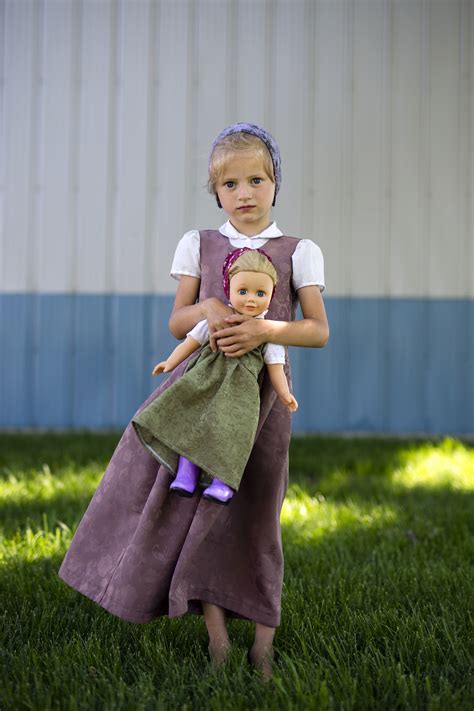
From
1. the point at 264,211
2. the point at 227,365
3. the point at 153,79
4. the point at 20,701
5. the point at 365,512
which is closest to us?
the point at 20,701

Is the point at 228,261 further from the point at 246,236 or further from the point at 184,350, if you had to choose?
the point at 184,350

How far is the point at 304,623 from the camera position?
2.24m

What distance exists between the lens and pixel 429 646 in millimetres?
2051

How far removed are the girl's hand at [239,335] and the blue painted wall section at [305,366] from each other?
4.47 metres

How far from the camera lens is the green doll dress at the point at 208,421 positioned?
1.81 m

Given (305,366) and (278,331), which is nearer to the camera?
(278,331)

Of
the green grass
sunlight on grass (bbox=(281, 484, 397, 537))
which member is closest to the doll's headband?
the green grass

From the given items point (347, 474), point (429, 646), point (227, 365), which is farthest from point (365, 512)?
point (227, 365)

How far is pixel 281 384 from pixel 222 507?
0.31 m

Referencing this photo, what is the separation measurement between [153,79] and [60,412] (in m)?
2.54

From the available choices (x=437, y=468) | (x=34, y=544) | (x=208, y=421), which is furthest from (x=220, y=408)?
(x=437, y=468)

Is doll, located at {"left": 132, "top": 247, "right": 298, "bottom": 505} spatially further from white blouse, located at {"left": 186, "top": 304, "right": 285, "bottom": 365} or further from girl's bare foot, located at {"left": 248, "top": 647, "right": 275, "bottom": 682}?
girl's bare foot, located at {"left": 248, "top": 647, "right": 275, "bottom": 682}

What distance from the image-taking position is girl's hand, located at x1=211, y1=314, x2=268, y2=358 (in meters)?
1.87

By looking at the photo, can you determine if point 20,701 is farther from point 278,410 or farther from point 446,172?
point 446,172
